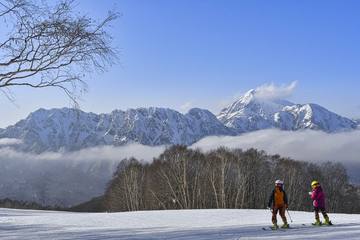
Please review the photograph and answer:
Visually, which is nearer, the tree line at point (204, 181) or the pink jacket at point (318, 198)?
the pink jacket at point (318, 198)

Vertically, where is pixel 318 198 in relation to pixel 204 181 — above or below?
below

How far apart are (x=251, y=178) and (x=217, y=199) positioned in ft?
29.2

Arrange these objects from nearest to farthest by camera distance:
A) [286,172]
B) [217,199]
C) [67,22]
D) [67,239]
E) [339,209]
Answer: [67,22], [67,239], [217,199], [286,172], [339,209]

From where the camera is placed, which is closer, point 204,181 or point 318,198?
point 318,198

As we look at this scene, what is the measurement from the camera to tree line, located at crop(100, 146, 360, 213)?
7538 cm

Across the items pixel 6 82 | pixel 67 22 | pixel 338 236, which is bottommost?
pixel 338 236

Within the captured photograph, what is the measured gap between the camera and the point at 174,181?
76812 millimetres

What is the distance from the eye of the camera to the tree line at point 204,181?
75.4 meters

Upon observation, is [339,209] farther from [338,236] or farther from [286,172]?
[338,236]

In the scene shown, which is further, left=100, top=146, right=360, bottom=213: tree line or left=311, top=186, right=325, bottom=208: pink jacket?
left=100, top=146, right=360, bottom=213: tree line

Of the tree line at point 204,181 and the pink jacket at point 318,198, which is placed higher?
the tree line at point 204,181

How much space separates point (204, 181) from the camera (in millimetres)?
77875

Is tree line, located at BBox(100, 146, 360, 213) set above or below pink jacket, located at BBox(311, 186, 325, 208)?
above

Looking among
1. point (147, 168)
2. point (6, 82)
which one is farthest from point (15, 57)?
point (147, 168)
